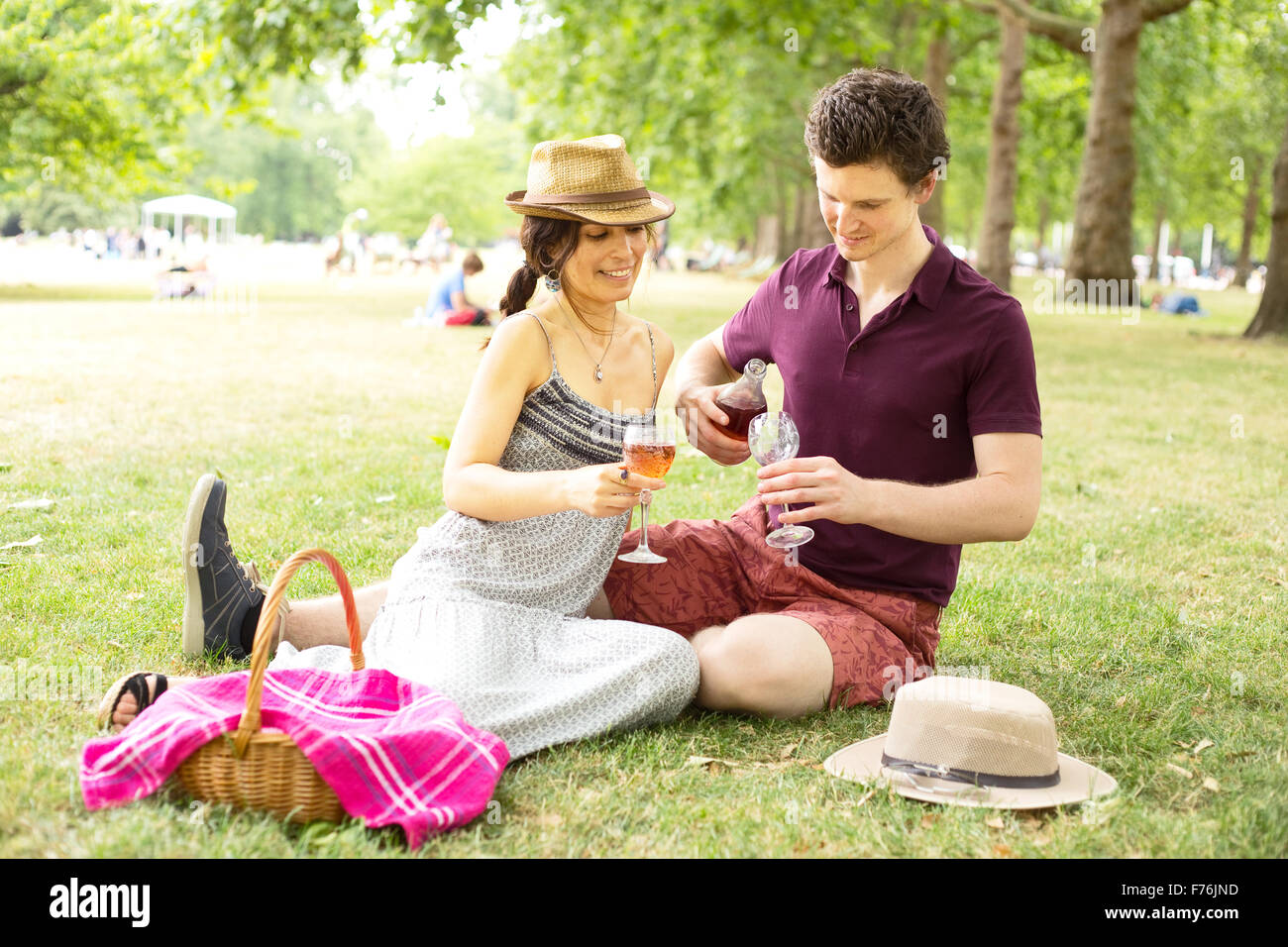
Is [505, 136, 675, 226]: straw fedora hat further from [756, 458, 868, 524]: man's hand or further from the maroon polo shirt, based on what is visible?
[756, 458, 868, 524]: man's hand

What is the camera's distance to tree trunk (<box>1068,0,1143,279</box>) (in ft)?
57.5

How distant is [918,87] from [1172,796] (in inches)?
79.4

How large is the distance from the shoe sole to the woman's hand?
4.27ft

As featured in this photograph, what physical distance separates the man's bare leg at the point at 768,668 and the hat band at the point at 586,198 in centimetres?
129

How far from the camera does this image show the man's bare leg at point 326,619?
387 centimetres

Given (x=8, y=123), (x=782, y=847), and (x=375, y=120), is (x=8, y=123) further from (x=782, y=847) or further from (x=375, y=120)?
(x=375, y=120)

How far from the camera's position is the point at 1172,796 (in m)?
3.19

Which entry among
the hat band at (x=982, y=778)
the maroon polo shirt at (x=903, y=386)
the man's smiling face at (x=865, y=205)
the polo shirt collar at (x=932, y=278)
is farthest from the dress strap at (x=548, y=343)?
the hat band at (x=982, y=778)

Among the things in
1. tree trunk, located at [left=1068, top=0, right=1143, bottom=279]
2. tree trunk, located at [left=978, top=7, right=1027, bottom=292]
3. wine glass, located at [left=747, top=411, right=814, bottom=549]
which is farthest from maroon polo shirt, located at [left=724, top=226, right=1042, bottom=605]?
tree trunk, located at [left=978, top=7, right=1027, bottom=292]

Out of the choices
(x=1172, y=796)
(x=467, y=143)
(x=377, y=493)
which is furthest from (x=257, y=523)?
(x=467, y=143)

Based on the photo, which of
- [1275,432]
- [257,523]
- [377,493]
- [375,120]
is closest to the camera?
[257,523]

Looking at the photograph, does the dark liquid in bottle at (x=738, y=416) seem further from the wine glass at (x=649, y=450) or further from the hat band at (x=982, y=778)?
the hat band at (x=982, y=778)

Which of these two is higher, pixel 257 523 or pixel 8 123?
pixel 8 123

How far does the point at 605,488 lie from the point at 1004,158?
62.7 feet
